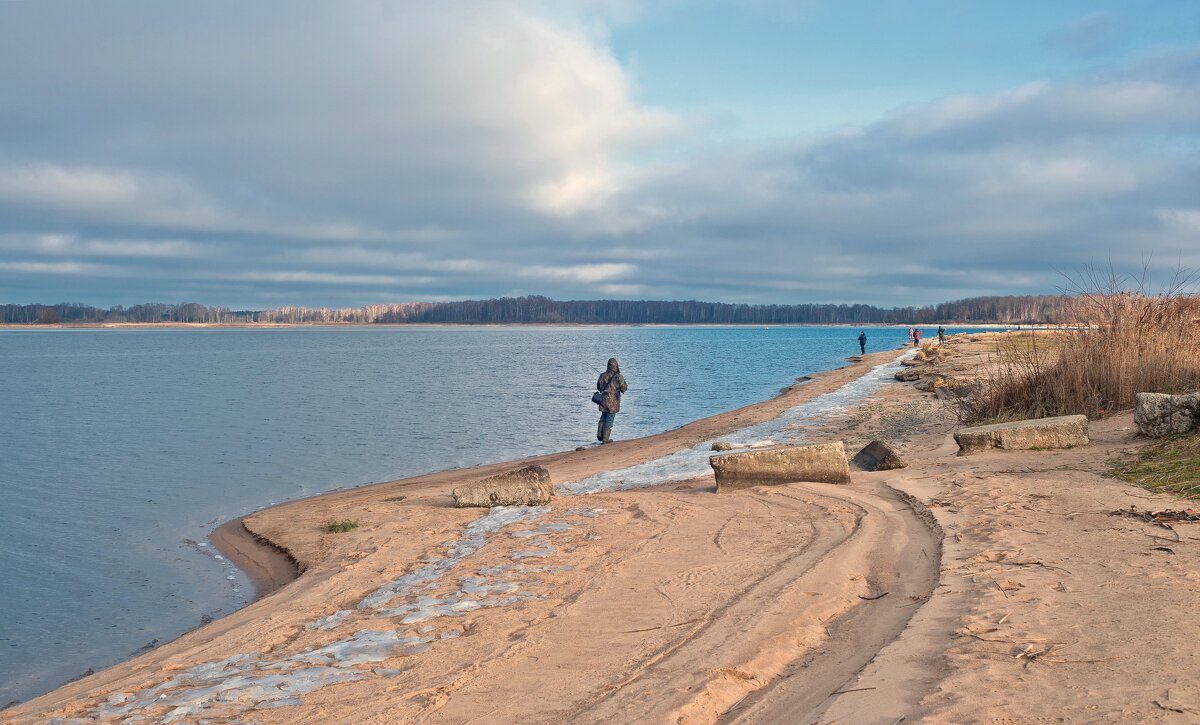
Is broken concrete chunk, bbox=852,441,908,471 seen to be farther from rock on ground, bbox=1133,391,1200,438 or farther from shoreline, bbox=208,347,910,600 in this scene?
shoreline, bbox=208,347,910,600

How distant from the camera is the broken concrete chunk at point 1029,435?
11.4 meters

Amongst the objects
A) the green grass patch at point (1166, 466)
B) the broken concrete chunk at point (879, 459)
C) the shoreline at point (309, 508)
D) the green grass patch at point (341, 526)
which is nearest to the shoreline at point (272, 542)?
the shoreline at point (309, 508)

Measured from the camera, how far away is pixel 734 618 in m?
5.67

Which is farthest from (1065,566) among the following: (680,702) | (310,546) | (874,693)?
(310,546)

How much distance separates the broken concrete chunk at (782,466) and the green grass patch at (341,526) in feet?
16.8

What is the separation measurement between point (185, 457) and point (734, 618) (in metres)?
19.6

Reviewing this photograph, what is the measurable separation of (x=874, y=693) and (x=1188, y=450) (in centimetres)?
792

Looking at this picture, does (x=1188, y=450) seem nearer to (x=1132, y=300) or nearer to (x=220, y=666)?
(x=1132, y=300)

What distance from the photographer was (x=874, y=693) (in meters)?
4.04

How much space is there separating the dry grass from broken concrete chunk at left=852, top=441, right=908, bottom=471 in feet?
12.5

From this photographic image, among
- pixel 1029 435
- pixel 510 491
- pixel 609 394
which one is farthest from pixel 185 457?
pixel 1029 435

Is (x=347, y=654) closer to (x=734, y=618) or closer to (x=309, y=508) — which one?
(x=734, y=618)

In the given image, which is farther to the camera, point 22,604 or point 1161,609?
point 22,604

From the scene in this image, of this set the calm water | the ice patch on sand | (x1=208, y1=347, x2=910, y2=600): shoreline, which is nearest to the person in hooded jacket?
(x1=208, y1=347, x2=910, y2=600): shoreline
